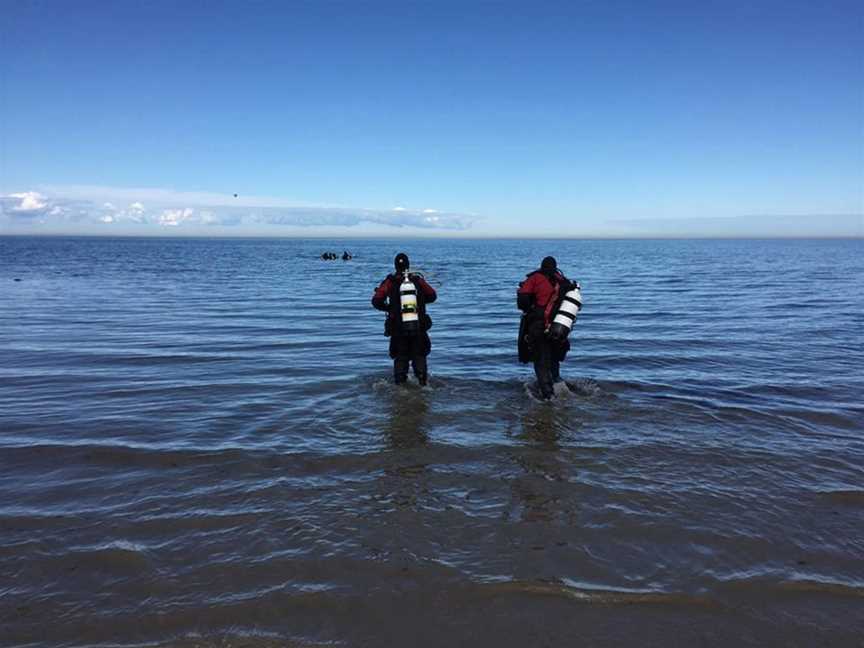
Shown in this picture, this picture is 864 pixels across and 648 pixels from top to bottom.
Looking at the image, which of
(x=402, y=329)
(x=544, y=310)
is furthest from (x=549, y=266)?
(x=402, y=329)

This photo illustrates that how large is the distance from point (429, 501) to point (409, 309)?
4.80 meters

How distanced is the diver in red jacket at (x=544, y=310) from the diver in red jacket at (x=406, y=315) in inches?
66.5

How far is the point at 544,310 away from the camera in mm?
9930

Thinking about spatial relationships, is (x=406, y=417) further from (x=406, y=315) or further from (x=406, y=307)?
(x=406, y=307)

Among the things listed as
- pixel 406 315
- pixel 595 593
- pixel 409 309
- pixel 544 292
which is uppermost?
pixel 544 292

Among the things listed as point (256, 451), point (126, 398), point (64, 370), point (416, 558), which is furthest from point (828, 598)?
point (64, 370)

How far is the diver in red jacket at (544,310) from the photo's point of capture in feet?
32.4

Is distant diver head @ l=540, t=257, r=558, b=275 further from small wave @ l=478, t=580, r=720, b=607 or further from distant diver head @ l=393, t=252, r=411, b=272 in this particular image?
small wave @ l=478, t=580, r=720, b=607

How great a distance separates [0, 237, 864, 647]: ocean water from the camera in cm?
405

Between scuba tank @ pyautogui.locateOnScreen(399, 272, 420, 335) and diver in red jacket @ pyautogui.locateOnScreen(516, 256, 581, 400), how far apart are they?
70.5 inches

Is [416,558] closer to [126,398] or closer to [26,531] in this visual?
[26,531]

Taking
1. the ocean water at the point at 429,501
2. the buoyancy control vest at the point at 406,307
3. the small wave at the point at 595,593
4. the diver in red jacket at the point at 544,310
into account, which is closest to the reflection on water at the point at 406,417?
the ocean water at the point at 429,501

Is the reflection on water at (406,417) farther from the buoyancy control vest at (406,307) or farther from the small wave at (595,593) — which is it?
the small wave at (595,593)

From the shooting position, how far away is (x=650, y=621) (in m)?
3.98
